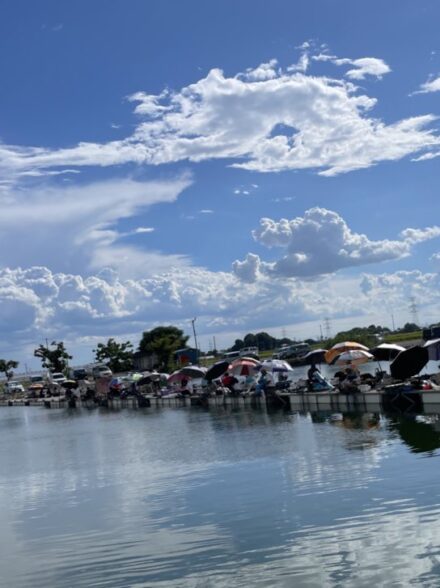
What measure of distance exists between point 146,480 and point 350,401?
1908 centimetres

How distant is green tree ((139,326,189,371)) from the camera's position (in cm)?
13738

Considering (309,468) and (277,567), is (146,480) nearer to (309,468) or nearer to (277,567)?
(309,468)

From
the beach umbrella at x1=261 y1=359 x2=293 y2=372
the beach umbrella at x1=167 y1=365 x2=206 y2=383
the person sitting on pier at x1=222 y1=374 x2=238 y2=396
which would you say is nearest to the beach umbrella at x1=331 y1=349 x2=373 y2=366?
the beach umbrella at x1=261 y1=359 x2=293 y2=372

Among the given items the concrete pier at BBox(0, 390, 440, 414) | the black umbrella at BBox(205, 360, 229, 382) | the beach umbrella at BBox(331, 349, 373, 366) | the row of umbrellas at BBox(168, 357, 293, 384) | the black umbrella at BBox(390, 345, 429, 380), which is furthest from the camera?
the black umbrella at BBox(205, 360, 229, 382)

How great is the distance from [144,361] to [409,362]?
352 feet

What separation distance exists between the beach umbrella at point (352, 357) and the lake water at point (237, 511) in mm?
8617

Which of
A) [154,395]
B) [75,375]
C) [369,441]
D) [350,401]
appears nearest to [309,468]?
[369,441]

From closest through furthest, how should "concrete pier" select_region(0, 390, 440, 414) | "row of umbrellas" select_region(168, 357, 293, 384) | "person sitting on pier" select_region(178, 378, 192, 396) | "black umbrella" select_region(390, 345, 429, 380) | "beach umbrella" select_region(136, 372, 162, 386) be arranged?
"concrete pier" select_region(0, 390, 440, 414) → "black umbrella" select_region(390, 345, 429, 380) → "row of umbrellas" select_region(168, 357, 293, 384) → "person sitting on pier" select_region(178, 378, 192, 396) → "beach umbrella" select_region(136, 372, 162, 386)

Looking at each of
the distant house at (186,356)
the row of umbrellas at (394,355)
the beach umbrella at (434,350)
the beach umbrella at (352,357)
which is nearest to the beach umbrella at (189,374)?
the row of umbrellas at (394,355)

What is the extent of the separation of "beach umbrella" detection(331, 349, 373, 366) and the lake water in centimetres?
862

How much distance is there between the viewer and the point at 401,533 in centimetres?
Answer: 1638

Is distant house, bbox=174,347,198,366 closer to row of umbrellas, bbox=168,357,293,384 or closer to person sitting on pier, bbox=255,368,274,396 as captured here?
row of umbrellas, bbox=168,357,293,384

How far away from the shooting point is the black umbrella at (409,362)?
39281 millimetres

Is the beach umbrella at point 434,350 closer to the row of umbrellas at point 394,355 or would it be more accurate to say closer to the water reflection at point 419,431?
the row of umbrellas at point 394,355
